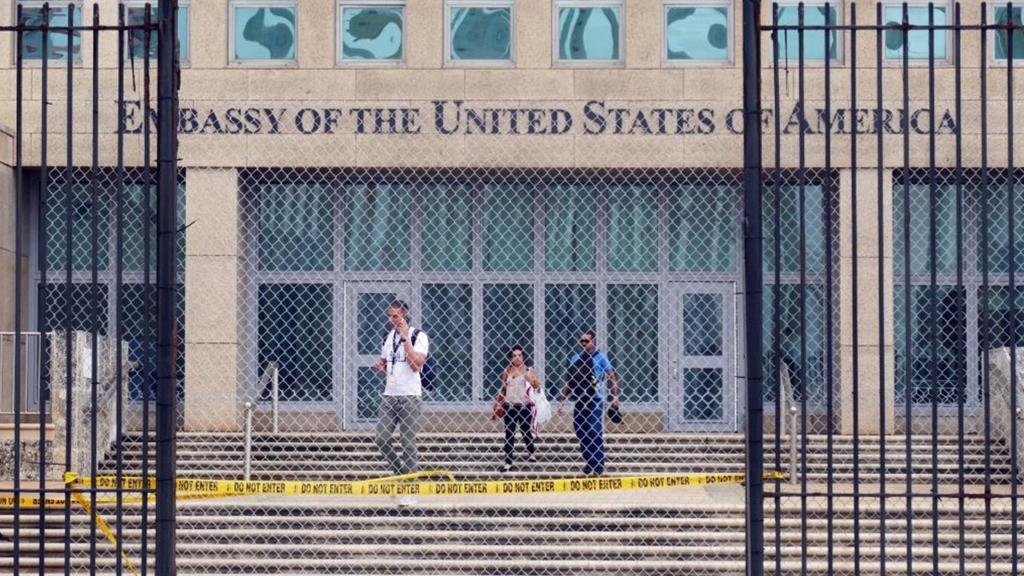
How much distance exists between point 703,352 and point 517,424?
13.9ft

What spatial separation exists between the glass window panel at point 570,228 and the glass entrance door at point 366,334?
172cm

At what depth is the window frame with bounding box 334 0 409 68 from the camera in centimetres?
1950

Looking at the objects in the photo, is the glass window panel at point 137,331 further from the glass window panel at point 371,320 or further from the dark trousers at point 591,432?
the dark trousers at point 591,432

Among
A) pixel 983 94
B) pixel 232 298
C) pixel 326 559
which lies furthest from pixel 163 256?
pixel 232 298

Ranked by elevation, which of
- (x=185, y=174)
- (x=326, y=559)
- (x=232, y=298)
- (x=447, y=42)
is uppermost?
(x=447, y=42)

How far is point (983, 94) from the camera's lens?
23.6 ft

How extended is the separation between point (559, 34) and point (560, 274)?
8.86ft

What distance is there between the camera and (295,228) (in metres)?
20.0

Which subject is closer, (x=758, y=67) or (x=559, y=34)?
(x=758, y=67)

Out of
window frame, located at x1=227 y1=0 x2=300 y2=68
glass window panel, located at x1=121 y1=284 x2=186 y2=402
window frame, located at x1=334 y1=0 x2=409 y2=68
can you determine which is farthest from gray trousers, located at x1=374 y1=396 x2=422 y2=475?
window frame, located at x1=227 y1=0 x2=300 y2=68

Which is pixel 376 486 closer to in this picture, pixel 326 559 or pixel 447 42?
pixel 326 559

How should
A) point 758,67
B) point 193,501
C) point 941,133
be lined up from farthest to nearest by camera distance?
1. point 941,133
2. point 193,501
3. point 758,67

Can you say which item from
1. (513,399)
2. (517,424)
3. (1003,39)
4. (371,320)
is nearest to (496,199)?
(371,320)

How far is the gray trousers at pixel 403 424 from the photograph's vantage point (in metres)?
14.3
